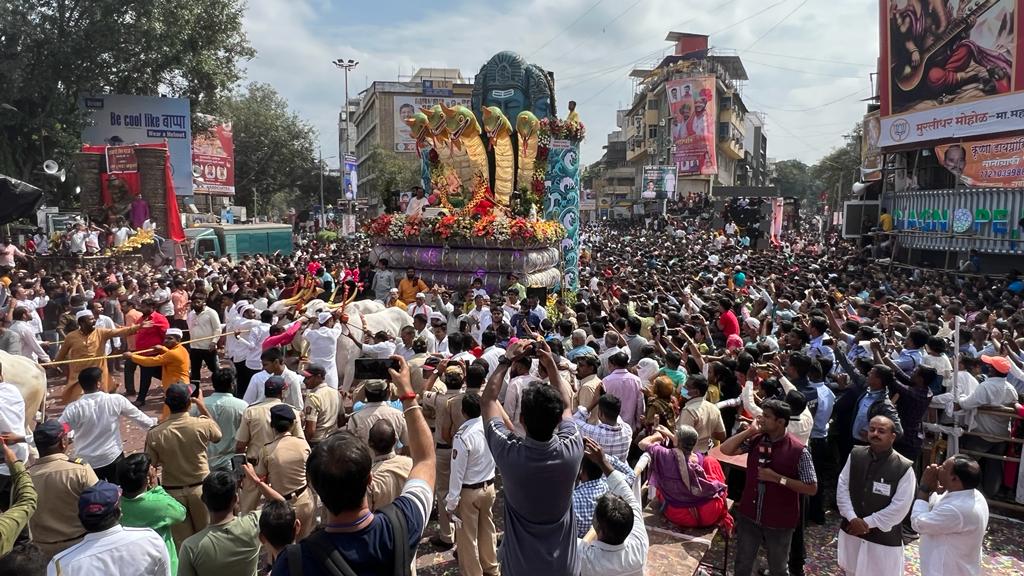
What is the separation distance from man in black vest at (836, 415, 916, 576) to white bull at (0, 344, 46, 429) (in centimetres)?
660

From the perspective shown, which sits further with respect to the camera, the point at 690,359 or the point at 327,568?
the point at 690,359

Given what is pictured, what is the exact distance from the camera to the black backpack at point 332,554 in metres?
2.18

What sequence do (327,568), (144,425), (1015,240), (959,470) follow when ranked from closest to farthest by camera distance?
(327,568) → (959,470) → (144,425) → (1015,240)

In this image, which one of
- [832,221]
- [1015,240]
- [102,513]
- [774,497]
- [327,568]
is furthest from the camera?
[832,221]

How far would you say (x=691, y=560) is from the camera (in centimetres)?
453

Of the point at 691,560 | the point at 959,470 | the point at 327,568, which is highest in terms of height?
the point at 327,568

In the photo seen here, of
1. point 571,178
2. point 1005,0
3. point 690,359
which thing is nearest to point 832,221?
point 1005,0

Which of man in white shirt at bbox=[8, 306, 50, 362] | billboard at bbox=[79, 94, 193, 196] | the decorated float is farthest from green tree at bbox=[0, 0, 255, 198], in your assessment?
man in white shirt at bbox=[8, 306, 50, 362]

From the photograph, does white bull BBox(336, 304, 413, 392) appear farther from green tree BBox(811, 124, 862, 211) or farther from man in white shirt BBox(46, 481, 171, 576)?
green tree BBox(811, 124, 862, 211)

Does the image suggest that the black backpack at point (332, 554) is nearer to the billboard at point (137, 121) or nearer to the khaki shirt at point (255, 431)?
the khaki shirt at point (255, 431)

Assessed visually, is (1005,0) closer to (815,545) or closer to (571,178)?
(571,178)

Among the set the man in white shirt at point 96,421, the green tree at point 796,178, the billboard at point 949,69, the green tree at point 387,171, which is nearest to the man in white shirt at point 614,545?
the man in white shirt at point 96,421

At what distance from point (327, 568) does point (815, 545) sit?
4693 millimetres

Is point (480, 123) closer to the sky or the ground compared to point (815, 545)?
closer to the sky
